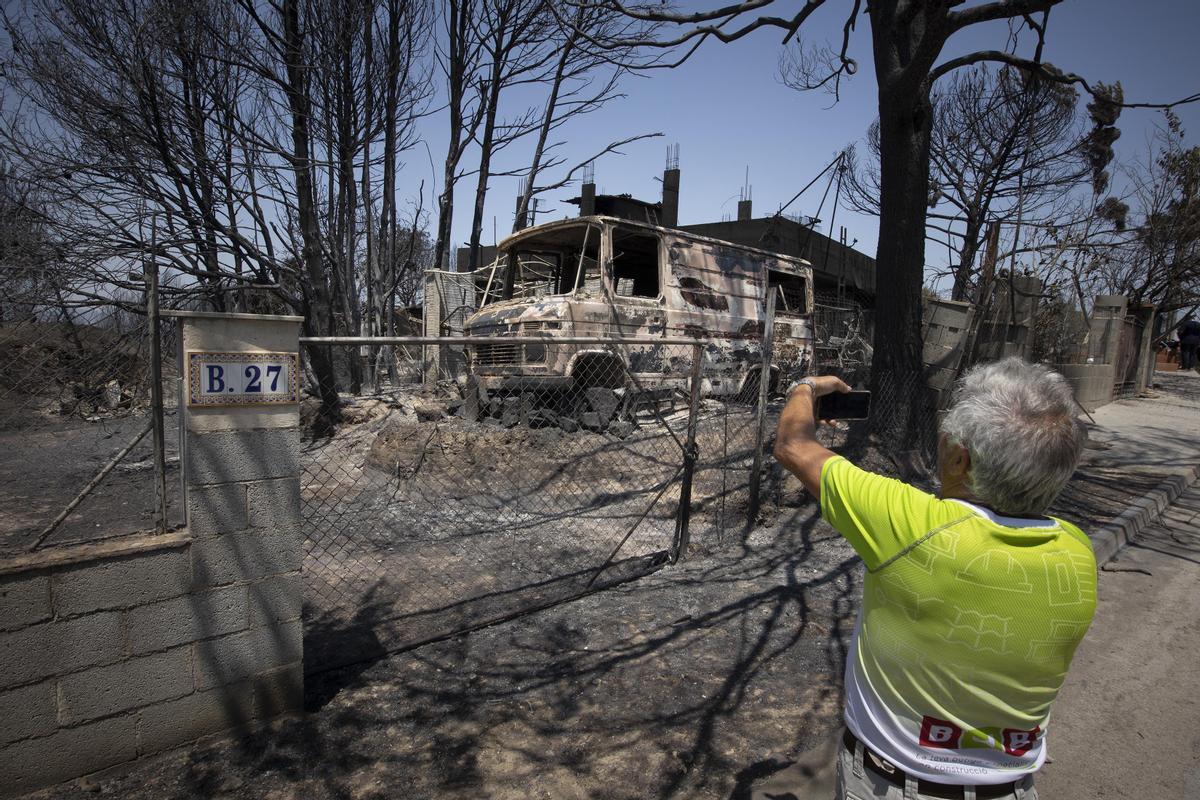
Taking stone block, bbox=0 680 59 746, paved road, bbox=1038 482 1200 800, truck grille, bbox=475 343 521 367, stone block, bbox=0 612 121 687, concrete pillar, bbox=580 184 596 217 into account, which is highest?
concrete pillar, bbox=580 184 596 217

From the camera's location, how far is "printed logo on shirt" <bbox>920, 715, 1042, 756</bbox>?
133 cm

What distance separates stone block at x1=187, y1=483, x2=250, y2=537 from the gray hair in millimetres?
2430

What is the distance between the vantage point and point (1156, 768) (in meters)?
2.79

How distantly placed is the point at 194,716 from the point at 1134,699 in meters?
4.18

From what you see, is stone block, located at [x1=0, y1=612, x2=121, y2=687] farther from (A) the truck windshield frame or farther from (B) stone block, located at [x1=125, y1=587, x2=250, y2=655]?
(A) the truck windshield frame

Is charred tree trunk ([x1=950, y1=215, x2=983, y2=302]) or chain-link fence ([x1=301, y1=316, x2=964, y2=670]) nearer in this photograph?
chain-link fence ([x1=301, y1=316, x2=964, y2=670])

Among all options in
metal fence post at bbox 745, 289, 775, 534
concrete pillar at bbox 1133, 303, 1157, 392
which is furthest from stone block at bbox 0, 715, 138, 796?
concrete pillar at bbox 1133, 303, 1157, 392

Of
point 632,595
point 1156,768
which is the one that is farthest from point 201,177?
point 1156,768

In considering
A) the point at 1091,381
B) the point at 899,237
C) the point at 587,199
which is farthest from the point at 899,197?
the point at 587,199

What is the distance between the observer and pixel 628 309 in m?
7.73

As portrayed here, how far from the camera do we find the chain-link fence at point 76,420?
2.92 metres

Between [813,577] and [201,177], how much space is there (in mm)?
7432

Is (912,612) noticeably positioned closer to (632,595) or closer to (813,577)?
(632,595)

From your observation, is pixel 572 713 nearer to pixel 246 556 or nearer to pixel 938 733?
pixel 246 556
